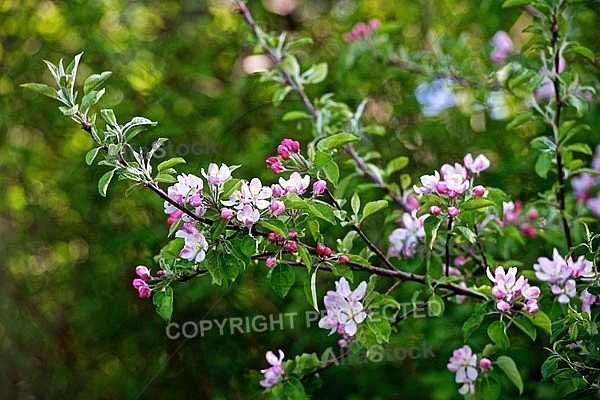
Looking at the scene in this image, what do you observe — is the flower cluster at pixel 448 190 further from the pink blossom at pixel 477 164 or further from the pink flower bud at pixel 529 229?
the pink flower bud at pixel 529 229

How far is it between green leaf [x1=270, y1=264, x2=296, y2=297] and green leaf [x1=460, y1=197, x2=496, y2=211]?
0.93ft

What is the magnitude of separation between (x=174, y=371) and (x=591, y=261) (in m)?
1.51

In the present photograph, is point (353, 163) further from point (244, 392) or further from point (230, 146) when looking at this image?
point (244, 392)

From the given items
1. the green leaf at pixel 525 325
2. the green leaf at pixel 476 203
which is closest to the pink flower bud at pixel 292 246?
the green leaf at pixel 476 203

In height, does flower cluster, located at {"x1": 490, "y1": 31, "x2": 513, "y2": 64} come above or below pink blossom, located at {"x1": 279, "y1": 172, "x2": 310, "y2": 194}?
above

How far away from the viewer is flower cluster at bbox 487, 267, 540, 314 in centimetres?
118

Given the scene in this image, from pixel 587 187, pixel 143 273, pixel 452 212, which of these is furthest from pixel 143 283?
pixel 587 187

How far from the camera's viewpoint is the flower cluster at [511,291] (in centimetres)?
118

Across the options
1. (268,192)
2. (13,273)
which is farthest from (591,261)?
(13,273)

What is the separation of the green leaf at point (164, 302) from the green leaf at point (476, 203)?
461 mm

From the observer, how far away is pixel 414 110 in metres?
2.31

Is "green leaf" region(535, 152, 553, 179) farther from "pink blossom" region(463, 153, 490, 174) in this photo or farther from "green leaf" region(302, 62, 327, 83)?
"green leaf" region(302, 62, 327, 83)

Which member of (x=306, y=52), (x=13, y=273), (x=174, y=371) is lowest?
(x=174, y=371)

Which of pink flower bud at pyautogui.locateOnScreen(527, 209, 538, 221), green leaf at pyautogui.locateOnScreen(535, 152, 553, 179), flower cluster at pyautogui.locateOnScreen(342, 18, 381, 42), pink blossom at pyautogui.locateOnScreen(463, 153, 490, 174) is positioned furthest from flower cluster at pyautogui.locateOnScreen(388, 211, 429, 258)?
flower cluster at pyautogui.locateOnScreen(342, 18, 381, 42)
